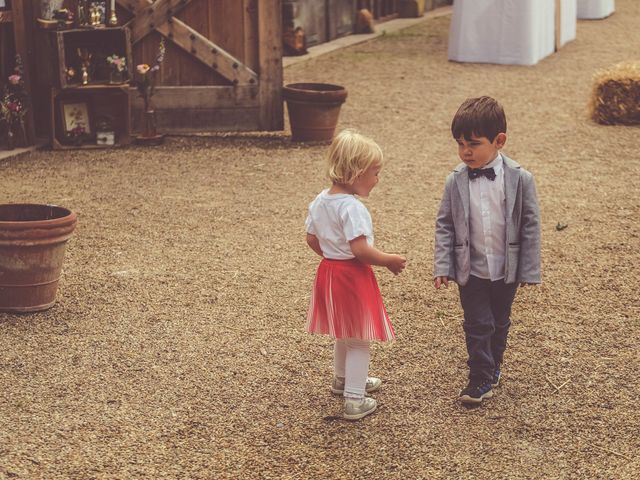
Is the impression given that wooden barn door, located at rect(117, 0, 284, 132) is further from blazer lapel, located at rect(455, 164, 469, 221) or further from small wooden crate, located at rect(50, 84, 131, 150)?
blazer lapel, located at rect(455, 164, 469, 221)

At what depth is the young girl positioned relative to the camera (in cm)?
376

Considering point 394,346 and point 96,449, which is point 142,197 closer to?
point 394,346

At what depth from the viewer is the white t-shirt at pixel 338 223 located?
3.77 m

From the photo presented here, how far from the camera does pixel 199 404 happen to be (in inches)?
162

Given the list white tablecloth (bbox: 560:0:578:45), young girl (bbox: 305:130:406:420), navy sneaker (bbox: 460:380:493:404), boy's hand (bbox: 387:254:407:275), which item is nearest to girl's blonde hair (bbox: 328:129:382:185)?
young girl (bbox: 305:130:406:420)

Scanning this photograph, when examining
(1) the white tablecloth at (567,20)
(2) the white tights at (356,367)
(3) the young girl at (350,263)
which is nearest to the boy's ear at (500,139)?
(3) the young girl at (350,263)

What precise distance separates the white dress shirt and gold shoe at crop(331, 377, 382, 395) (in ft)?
2.02

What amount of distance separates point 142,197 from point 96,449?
3.85 m

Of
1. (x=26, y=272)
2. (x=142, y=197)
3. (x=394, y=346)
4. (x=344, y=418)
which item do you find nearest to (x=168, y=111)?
(x=142, y=197)

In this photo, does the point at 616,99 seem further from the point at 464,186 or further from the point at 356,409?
the point at 356,409

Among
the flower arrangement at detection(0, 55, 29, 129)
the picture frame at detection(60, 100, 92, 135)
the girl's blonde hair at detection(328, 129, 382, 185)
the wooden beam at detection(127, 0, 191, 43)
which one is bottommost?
the picture frame at detection(60, 100, 92, 135)

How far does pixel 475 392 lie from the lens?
409 centimetres

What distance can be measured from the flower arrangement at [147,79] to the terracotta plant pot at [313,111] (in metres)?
1.12

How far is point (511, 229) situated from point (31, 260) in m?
2.36
